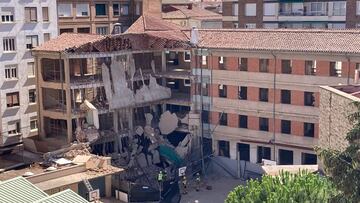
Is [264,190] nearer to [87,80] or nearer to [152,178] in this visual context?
[152,178]

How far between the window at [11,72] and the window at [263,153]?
25282 millimetres

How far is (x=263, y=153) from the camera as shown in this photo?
181 ft

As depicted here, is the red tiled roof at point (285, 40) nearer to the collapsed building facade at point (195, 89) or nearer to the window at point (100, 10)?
the collapsed building facade at point (195, 89)

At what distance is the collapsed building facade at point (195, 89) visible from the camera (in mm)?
51856

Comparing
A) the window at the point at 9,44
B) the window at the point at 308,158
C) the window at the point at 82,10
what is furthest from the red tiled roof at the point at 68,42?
the window at the point at 308,158

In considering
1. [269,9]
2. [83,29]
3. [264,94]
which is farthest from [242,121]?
[83,29]

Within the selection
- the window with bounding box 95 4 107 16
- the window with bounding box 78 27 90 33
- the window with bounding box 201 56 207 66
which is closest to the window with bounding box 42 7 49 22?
the window with bounding box 78 27 90 33

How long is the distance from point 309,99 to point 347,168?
88.5ft

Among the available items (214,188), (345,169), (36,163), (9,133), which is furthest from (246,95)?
(345,169)

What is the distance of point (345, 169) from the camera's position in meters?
25.2

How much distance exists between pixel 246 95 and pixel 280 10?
2377 centimetres

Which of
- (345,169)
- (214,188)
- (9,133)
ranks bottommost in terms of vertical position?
(214,188)

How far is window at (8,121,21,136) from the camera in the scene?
6006 centimetres

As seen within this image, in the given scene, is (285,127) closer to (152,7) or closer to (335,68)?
(335,68)
